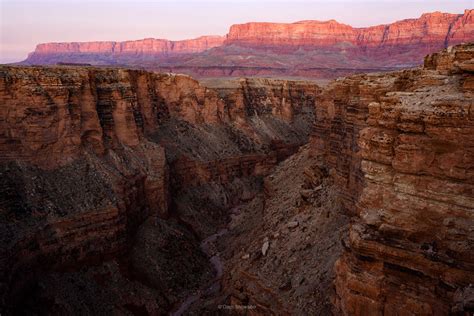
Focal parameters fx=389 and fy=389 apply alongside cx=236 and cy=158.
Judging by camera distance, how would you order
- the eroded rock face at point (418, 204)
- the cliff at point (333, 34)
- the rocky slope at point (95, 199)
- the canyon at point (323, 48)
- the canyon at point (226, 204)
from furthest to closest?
the cliff at point (333, 34) < the canyon at point (323, 48) < the rocky slope at point (95, 199) < the canyon at point (226, 204) < the eroded rock face at point (418, 204)

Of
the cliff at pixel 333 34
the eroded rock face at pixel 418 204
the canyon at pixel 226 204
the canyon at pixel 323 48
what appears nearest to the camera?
the eroded rock face at pixel 418 204

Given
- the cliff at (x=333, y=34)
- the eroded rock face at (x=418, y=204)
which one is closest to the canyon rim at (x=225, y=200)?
the eroded rock face at (x=418, y=204)

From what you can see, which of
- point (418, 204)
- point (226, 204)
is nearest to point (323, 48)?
point (226, 204)

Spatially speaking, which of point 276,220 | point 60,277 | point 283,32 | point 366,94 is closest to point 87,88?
point 60,277

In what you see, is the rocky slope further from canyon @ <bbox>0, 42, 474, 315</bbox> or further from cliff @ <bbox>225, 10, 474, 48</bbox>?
cliff @ <bbox>225, 10, 474, 48</bbox>

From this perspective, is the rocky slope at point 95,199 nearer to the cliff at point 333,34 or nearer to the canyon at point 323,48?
the canyon at point 323,48

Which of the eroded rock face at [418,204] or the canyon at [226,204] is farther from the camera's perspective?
the canyon at [226,204]

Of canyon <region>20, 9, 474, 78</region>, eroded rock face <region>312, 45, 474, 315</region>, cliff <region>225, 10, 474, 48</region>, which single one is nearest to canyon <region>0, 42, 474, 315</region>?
eroded rock face <region>312, 45, 474, 315</region>
